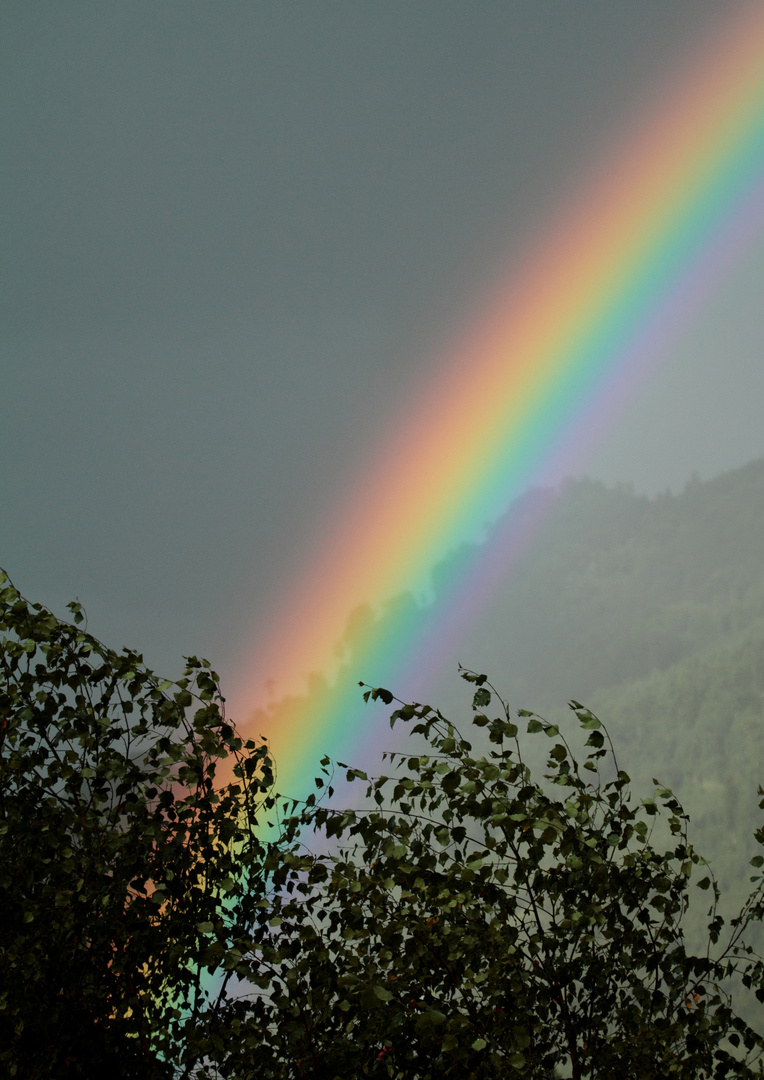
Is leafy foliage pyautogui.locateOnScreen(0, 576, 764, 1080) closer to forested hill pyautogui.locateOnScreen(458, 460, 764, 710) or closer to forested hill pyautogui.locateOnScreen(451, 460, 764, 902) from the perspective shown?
forested hill pyautogui.locateOnScreen(451, 460, 764, 902)

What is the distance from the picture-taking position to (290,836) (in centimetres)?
245

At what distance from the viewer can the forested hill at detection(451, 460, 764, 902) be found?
10.8 meters

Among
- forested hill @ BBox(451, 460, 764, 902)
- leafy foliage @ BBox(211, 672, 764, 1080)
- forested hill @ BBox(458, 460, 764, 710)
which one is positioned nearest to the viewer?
leafy foliage @ BBox(211, 672, 764, 1080)

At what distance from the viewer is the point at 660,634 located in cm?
1461

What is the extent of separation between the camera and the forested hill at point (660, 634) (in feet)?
35.3

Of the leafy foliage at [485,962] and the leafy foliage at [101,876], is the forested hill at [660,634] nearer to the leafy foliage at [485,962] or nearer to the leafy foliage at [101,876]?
the leafy foliage at [485,962]

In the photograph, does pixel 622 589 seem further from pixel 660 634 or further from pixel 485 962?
pixel 485 962

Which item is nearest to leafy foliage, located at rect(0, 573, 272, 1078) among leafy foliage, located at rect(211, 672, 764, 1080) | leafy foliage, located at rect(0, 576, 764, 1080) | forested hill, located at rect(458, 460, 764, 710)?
leafy foliage, located at rect(0, 576, 764, 1080)

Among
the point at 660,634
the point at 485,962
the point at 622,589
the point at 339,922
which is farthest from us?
the point at 622,589

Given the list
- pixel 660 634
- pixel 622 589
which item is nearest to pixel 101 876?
pixel 660 634

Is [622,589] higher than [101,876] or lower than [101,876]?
higher

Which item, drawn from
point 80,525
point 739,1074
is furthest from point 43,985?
point 80,525

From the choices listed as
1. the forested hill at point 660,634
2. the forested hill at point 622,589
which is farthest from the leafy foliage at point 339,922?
the forested hill at point 622,589

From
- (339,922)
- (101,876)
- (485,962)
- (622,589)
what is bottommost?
(485,962)
